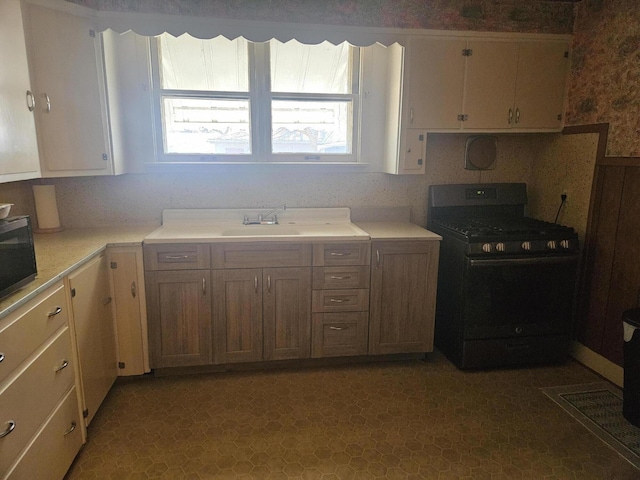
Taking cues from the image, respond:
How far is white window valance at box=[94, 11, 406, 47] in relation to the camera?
2.47 metres

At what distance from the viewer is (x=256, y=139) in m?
2.97

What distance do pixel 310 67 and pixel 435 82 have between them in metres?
0.88

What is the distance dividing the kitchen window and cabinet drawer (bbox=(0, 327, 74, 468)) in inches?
61.0

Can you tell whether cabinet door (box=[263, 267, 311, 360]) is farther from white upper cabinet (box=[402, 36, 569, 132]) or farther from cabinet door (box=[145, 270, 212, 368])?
white upper cabinet (box=[402, 36, 569, 132])

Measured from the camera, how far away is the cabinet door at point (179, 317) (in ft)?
8.25

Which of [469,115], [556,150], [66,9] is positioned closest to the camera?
[66,9]

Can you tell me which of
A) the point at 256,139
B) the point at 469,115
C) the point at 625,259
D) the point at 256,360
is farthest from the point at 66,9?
the point at 625,259

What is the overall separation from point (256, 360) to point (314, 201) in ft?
3.96

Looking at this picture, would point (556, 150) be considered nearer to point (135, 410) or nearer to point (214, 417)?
point (214, 417)

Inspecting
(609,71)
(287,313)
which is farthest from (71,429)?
(609,71)

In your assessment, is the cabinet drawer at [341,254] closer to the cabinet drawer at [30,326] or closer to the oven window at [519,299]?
the oven window at [519,299]

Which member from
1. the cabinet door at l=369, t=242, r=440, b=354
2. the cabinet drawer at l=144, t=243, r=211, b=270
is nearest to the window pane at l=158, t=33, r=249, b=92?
the cabinet drawer at l=144, t=243, r=211, b=270

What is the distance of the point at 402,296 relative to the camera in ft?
9.04

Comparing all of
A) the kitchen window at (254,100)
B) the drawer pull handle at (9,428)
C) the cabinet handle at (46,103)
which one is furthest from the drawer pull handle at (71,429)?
the kitchen window at (254,100)
